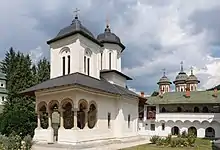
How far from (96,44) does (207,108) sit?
2582 cm

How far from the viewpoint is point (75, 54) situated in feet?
69.9

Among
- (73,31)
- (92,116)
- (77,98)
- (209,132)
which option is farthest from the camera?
(209,132)

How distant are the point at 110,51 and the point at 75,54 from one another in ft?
25.1

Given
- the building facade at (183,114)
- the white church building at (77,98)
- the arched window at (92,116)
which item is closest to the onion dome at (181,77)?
the building facade at (183,114)

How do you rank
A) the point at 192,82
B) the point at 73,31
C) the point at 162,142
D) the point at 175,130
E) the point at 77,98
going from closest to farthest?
the point at 77,98, the point at 73,31, the point at 162,142, the point at 175,130, the point at 192,82

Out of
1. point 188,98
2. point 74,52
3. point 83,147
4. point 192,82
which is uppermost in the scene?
point 192,82

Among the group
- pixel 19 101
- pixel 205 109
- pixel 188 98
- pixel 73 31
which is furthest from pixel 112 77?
pixel 205 109

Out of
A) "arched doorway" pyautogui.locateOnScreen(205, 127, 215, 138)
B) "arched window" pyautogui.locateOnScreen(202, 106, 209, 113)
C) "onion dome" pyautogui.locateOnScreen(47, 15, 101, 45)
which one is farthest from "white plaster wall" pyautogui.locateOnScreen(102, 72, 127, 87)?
"arched doorway" pyautogui.locateOnScreen(205, 127, 215, 138)

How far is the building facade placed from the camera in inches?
1634

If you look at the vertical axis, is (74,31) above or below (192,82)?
above

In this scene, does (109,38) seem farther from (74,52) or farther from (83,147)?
(83,147)

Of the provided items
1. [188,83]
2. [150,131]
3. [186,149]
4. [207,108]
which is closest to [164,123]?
[150,131]

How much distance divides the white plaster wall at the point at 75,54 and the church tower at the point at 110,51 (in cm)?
416

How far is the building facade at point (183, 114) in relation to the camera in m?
41.5
